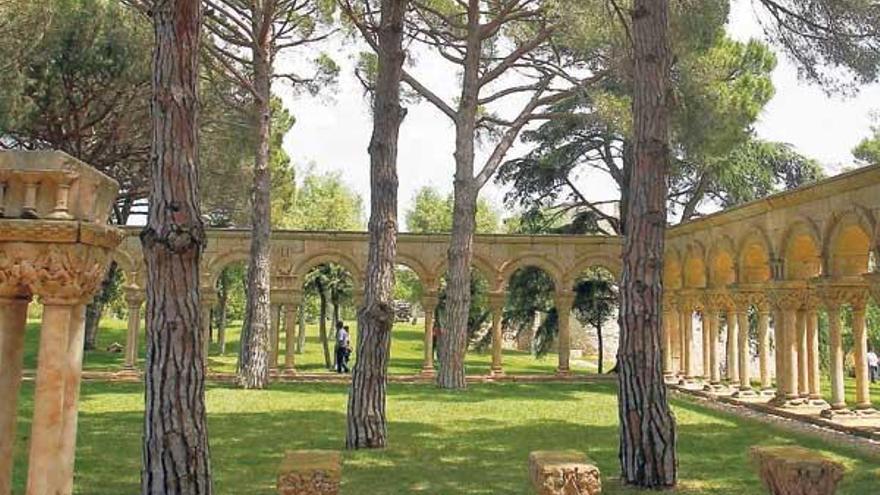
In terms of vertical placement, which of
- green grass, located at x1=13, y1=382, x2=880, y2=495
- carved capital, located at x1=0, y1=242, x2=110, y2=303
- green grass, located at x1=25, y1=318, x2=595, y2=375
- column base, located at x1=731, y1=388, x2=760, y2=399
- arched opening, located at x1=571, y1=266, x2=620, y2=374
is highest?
arched opening, located at x1=571, y1=266, x2=620, y2=374

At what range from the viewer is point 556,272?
2100cm

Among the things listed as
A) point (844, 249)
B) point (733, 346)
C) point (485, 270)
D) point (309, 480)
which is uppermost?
point (485, 270)

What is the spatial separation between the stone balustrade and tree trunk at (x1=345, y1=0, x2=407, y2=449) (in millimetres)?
4427

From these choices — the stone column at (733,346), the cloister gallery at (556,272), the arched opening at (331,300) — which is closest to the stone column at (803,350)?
the cloister gallery at (556,272)

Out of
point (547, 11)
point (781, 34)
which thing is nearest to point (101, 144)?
point (547, 11)

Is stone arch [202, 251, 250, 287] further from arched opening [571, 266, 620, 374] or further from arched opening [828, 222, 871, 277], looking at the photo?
arched opening [828, 222, 871, 277]

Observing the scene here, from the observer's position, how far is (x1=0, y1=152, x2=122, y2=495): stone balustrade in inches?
170

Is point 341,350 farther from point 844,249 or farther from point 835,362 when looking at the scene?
point 844,249

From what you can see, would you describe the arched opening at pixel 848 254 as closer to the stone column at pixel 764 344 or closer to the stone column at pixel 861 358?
the stone column at pixel 861 358

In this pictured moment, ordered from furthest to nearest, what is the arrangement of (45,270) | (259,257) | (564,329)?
(564,329) < (259,257) < (45,270)

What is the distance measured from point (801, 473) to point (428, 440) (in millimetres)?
5261

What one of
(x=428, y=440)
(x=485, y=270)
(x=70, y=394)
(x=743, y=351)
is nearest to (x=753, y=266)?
(x=743, y=351)

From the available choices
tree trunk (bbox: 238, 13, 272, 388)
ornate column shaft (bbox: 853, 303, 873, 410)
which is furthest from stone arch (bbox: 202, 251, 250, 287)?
ornate column shaft (bbox: 853, 303, 873, 410)

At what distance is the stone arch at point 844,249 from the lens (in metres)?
12.5
